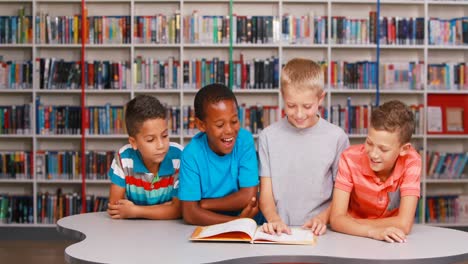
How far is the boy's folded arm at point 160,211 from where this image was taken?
262 centimetres

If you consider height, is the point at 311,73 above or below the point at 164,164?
above

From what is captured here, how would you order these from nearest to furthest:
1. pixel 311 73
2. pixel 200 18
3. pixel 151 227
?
1. pixel 151 227
2. pixel 311 73
3. pixel 200 18

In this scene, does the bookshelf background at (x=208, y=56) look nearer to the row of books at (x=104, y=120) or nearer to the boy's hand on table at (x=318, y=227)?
the row of books at (x=104, y=120)

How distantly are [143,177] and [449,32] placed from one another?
4234mm

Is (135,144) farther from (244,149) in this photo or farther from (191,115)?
(191,115)

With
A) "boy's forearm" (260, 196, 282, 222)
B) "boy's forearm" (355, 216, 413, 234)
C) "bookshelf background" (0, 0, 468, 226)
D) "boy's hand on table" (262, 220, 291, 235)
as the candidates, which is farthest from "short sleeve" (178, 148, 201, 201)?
A: "bookshelf background" (0, 0, 468, 226)

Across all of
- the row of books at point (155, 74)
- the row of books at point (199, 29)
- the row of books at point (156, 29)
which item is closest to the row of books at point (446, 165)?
the row of books at point (199, 29)

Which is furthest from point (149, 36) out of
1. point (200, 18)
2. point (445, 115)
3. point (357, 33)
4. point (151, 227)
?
point (151, 227)

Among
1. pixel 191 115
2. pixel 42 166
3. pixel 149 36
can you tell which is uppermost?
pixel 149 36

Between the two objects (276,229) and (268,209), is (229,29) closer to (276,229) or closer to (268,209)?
(268,209)

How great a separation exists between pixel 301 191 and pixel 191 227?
1.57ft

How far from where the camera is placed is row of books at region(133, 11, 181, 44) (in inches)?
241

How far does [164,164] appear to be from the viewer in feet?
9.16

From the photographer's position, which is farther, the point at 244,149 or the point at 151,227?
the point at 244,149
